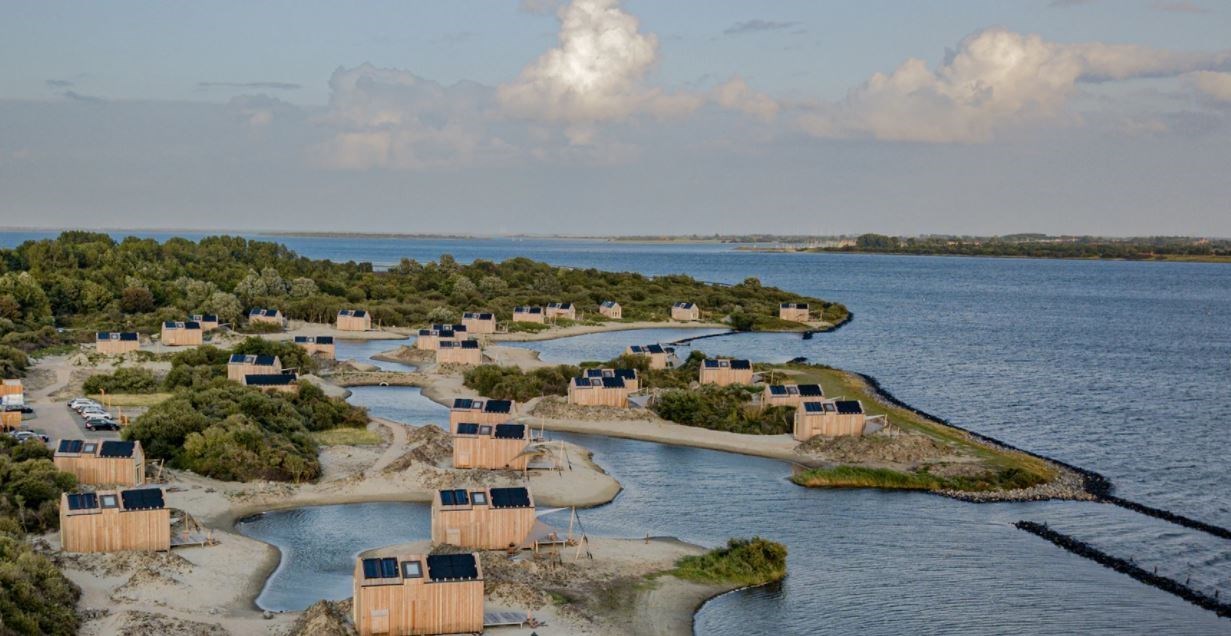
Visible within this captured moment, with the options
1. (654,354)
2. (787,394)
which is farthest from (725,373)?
(787,394)

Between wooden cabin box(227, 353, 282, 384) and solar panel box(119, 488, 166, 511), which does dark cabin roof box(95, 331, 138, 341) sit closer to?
wooden cabin box(227, 353, 282, 384)

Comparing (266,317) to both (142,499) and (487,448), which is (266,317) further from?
(142,499)

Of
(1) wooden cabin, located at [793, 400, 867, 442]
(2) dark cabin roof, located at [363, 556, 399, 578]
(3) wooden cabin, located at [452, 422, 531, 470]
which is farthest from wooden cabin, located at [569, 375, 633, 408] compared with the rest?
(2) dark cabin roof, located at [363, 556, 399, 578]

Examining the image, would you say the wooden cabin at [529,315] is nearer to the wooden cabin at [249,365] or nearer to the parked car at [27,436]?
the wooden cabin at [249,365]

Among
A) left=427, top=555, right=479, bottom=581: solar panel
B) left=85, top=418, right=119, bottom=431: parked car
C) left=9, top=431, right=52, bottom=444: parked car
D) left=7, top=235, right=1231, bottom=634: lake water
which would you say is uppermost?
left=427, top=555, right=479, bottom=581: solar panel

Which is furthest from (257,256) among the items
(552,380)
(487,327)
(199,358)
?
(552,380)

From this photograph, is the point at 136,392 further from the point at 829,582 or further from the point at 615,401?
the point at 829,582

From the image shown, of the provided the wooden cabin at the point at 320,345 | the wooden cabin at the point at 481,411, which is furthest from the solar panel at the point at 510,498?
the wooden cabin at the point at 320,345
